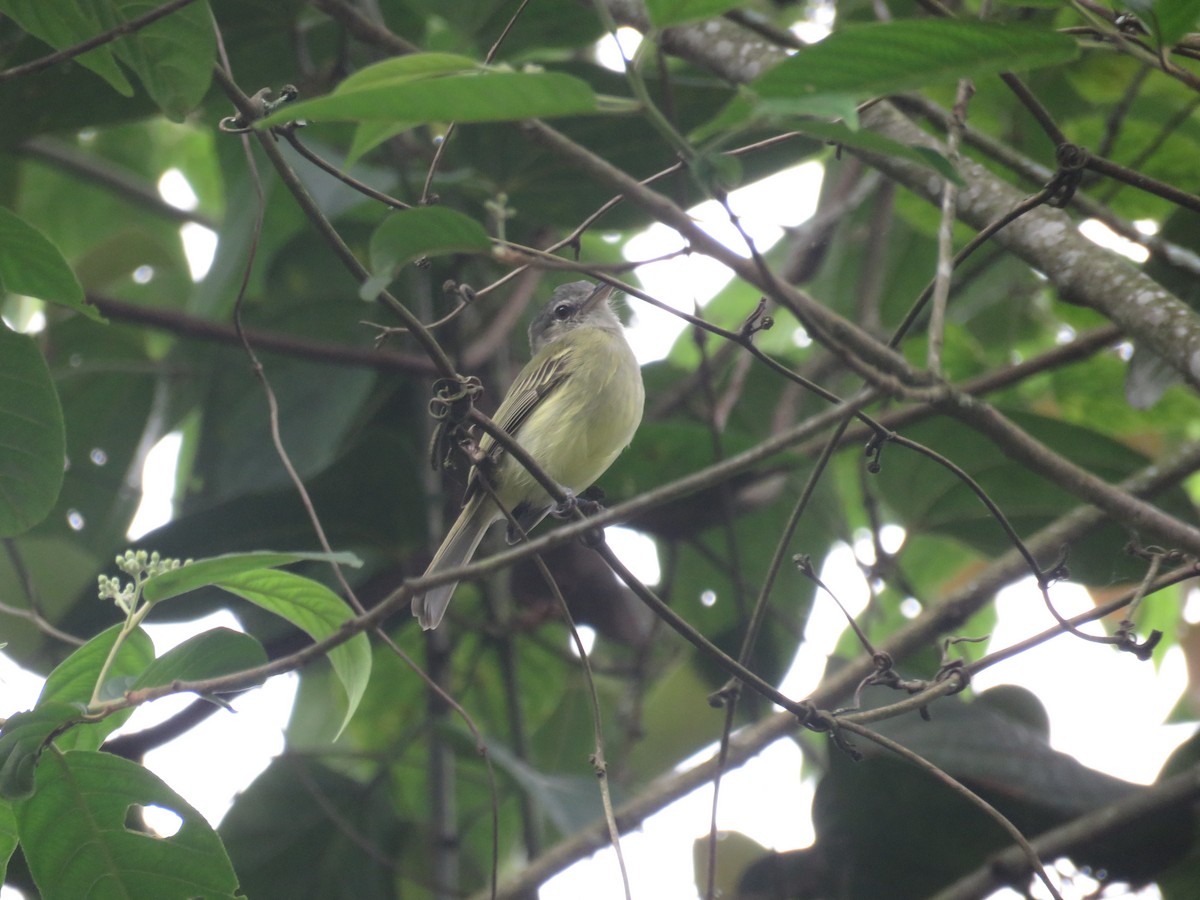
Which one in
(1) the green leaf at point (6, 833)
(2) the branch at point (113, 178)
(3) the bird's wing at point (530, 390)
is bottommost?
(1) the green leaf at point (6, 833)

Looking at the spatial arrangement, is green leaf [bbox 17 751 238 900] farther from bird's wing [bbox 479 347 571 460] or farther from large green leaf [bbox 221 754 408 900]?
bird's wing [bbox 479 347 571 460]

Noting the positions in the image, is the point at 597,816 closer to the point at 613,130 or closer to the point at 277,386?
the point at 277,386

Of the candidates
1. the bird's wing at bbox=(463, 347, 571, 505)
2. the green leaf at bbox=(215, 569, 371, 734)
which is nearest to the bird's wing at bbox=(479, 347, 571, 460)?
the bird's wing at bbox=(463, 347, 571, 505)

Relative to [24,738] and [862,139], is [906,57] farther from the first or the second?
[24,738]

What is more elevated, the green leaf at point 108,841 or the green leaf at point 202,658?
the green leaf at point 202,658

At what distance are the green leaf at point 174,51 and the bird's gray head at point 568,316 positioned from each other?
2.22 m

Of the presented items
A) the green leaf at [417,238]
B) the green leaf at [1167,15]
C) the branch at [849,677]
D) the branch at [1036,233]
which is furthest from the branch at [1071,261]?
the green leaf at [417,238]

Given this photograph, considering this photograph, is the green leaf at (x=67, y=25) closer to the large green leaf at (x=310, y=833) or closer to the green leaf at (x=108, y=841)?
the green leaf at (x=108, y=841)

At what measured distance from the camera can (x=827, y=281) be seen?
18.9ft

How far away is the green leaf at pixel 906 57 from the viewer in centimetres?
149

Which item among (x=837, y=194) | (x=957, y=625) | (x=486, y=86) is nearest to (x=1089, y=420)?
(x=837, y=194)

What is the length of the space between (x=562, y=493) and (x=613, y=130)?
2203 millimetres

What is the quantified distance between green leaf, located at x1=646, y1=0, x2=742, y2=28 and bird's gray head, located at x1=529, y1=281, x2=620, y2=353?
3.28 metres

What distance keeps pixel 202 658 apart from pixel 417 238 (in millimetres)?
923
